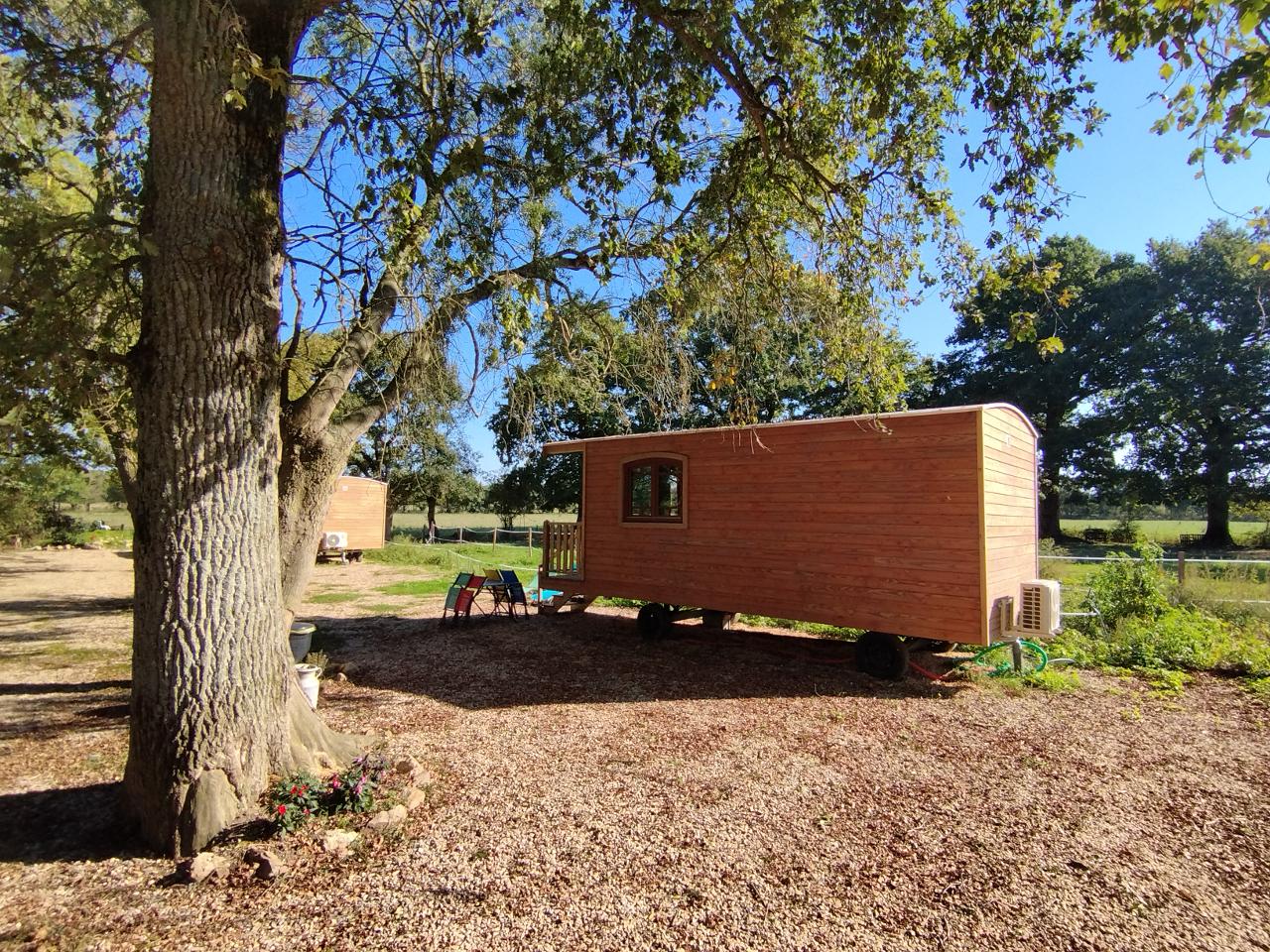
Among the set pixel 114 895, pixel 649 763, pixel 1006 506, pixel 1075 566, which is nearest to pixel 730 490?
pixel 1006 506

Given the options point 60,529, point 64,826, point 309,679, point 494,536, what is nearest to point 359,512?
point 494,536

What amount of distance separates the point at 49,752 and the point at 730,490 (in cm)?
626

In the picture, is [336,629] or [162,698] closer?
[162,698]

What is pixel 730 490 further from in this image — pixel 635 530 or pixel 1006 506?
pixel 1006 506

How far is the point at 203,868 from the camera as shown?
268 cm

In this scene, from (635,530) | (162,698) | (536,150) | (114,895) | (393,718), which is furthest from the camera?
(635,530)

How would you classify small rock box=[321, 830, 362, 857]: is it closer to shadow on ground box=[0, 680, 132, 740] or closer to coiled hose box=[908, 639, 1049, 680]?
shadow on ground box=[0, 680, 132, 740]

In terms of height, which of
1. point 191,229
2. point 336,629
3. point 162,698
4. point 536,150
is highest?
point 536,150

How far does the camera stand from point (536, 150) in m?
4.52

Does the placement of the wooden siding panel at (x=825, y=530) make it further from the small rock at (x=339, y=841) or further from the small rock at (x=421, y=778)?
the small rock at (x=339, y=841)

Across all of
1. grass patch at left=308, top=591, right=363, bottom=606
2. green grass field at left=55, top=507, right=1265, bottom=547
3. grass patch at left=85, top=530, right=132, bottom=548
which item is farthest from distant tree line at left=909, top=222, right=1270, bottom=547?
grass patch at left=85, top=530, right=132, bottom=548

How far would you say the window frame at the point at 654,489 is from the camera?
806 cm

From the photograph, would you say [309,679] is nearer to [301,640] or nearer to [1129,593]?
[301,640]

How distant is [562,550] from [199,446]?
6840 mm
